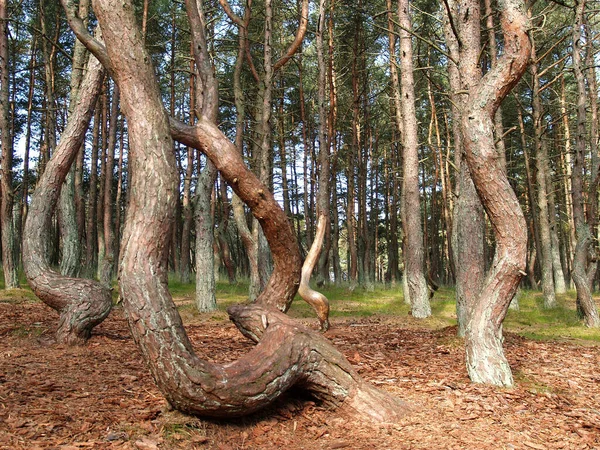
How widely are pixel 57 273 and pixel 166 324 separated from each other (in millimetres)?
4463

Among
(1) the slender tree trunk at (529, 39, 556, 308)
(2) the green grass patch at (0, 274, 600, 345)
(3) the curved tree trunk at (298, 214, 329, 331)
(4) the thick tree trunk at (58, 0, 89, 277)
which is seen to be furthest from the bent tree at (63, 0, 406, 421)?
(1) the slender tree trunk at (529, 39, 556, 308)

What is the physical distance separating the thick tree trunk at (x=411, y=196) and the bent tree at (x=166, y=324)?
8.26 metres

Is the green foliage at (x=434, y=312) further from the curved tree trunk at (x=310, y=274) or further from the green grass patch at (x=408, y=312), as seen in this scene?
the curved tree trunk at (x=310, y=274)

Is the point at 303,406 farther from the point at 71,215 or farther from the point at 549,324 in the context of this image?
the point at 549,324

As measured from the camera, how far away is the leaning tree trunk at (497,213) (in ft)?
18.2

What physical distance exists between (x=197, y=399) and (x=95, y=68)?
6084 mm

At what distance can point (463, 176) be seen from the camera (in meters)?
8.15

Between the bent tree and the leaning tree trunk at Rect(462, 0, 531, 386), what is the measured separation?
1.40 m

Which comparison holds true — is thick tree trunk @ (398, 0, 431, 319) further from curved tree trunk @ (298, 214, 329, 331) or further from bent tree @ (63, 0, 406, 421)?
bent tree @ (63, 0, 406, 421)

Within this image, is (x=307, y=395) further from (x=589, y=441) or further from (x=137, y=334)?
(x=589, y=441)

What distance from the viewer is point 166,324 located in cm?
389

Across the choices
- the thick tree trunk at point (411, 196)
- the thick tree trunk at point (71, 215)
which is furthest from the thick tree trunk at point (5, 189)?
the thick tree trunk at point (411, 196)

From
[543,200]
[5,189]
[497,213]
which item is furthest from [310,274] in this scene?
[543,200]

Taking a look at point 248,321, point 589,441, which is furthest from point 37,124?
point 589,441
